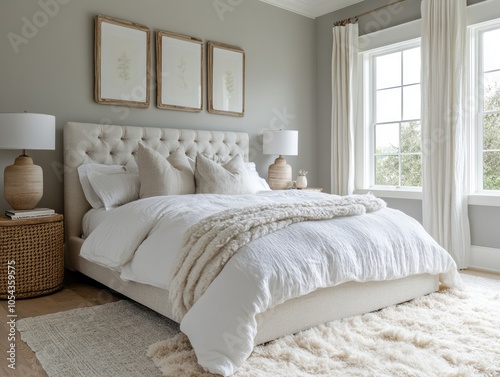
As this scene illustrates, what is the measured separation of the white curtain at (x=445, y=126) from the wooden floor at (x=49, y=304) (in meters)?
0.47

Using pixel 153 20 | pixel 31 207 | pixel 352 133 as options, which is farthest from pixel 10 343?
pixel 352 133

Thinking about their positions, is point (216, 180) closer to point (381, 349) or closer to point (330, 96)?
point (381, 349)

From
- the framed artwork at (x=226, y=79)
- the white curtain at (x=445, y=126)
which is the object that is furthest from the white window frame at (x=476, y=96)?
the framed artwork at (x=226, y=79)

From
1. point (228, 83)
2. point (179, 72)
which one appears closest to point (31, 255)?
point (179, 72)

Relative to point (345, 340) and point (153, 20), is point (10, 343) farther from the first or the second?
point (153, 20)

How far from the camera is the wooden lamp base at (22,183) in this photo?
3123 millimetres

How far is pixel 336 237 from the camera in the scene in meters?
2.37

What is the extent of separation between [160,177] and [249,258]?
1.62m

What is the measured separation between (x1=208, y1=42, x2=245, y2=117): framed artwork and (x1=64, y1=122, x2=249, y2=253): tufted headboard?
0.39 metres

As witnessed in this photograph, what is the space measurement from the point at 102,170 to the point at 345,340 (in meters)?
2.38

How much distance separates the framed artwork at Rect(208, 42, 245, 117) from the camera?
461cm

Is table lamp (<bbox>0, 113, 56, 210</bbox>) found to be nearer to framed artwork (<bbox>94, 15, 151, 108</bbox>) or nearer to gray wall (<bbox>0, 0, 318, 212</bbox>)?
gray wall (<bbox>0, 0, 318, 212</bbox>)

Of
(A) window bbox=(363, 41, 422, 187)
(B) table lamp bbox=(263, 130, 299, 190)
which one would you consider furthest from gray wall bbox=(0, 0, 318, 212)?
(A) window bbox=(363, 41, 422, 187)

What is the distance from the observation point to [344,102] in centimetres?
518
